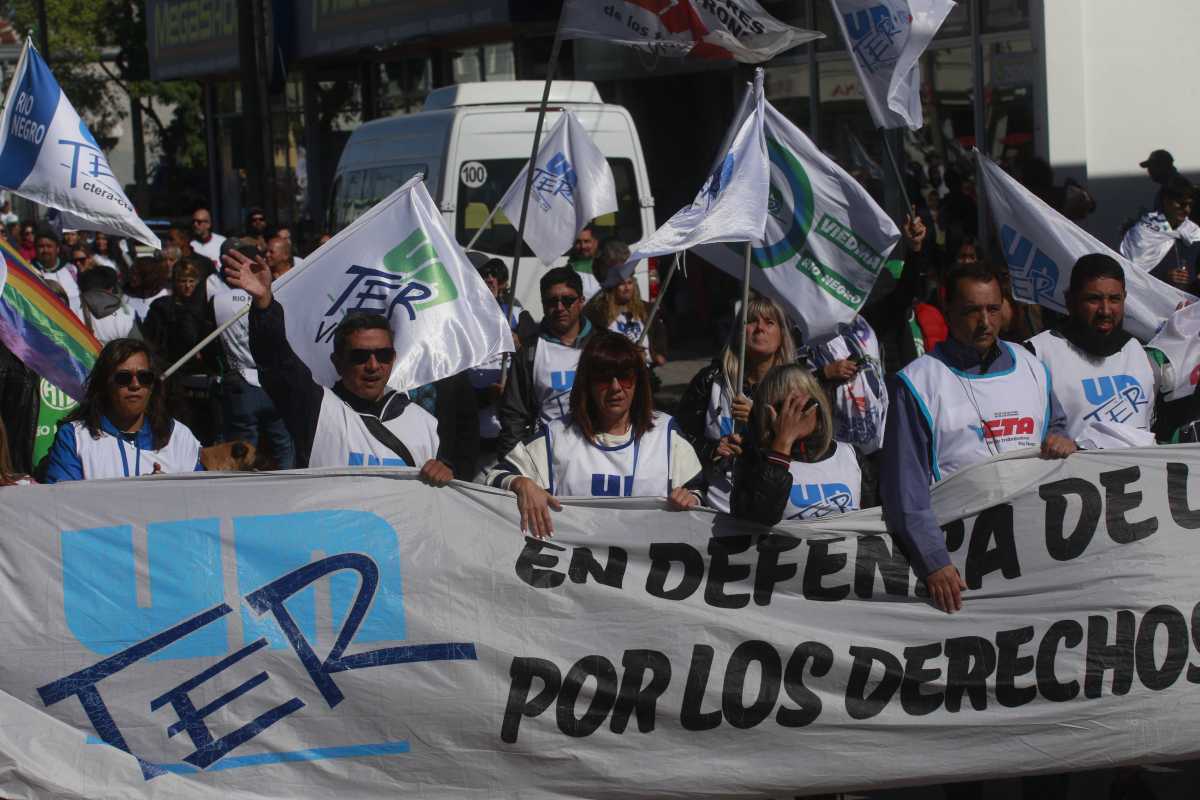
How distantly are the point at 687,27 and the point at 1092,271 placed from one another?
10.2 ft

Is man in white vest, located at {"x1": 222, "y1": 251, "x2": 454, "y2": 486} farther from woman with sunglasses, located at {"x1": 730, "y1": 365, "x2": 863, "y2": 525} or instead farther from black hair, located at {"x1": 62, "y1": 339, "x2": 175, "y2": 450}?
woman with sunglasses, located at {"x1": 730, "y1": 365, "x2": 863, "y2": 525}

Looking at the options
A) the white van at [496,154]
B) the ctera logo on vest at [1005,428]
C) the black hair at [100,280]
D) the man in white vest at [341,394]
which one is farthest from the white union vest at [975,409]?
the white van at [496,154]

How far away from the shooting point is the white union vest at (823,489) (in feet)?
18.6

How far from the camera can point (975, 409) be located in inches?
218

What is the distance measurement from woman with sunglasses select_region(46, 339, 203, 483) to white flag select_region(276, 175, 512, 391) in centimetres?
68

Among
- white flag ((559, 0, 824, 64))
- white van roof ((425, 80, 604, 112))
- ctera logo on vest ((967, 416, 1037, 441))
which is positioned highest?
white van roof ((425, 80, 604, 112))

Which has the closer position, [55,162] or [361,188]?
[55,162]

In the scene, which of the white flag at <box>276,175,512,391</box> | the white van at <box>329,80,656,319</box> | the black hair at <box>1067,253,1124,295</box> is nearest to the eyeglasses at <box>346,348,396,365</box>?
the white flag at <box>276,175,512,391</box>

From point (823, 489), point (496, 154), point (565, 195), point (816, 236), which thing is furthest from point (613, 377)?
point (496, 154)

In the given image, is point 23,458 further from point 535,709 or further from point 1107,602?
point 1107,602

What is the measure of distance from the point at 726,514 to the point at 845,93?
1299cm

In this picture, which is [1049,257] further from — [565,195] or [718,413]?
[565,195]

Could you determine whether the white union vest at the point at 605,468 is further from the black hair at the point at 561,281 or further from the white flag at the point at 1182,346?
the black hair at the point at 561,281

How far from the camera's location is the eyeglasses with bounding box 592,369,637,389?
5727mm
